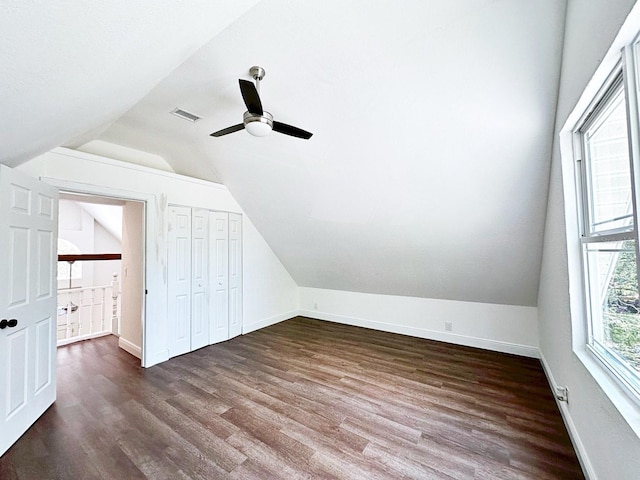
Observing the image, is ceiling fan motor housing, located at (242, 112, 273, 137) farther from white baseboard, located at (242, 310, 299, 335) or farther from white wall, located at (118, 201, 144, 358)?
white baseboard, located at (242, 310, 299, 335)

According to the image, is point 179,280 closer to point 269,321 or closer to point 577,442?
point 269,321

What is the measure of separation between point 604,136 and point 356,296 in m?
4.05

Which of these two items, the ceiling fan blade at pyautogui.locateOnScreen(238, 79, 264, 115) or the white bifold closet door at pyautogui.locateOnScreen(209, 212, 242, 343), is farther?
the white bifold closet door at pyautogui.locateOnScreen(209, 212, 242, 343)

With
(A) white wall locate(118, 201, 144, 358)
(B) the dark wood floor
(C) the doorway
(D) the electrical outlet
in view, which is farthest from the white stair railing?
(D) the electrical outlet

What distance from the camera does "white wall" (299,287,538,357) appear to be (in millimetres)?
3723

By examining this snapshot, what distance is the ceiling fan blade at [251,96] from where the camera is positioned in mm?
1705

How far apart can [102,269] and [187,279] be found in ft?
16.7

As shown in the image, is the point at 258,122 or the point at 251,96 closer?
the point at 251,96

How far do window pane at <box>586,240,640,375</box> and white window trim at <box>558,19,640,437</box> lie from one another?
0.27 feet

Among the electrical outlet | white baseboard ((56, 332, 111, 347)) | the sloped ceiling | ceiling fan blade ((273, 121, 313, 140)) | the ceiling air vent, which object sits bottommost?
white baseboard ((56, 332, 111, 347))

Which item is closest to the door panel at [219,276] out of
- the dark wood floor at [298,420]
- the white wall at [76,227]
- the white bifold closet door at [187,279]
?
the white bifold closet door at [187,279]

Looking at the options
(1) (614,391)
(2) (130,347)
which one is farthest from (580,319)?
(2) (130,347)

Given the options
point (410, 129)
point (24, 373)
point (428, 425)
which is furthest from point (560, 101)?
point (24, 373)

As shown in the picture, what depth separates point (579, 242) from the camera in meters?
1.89
